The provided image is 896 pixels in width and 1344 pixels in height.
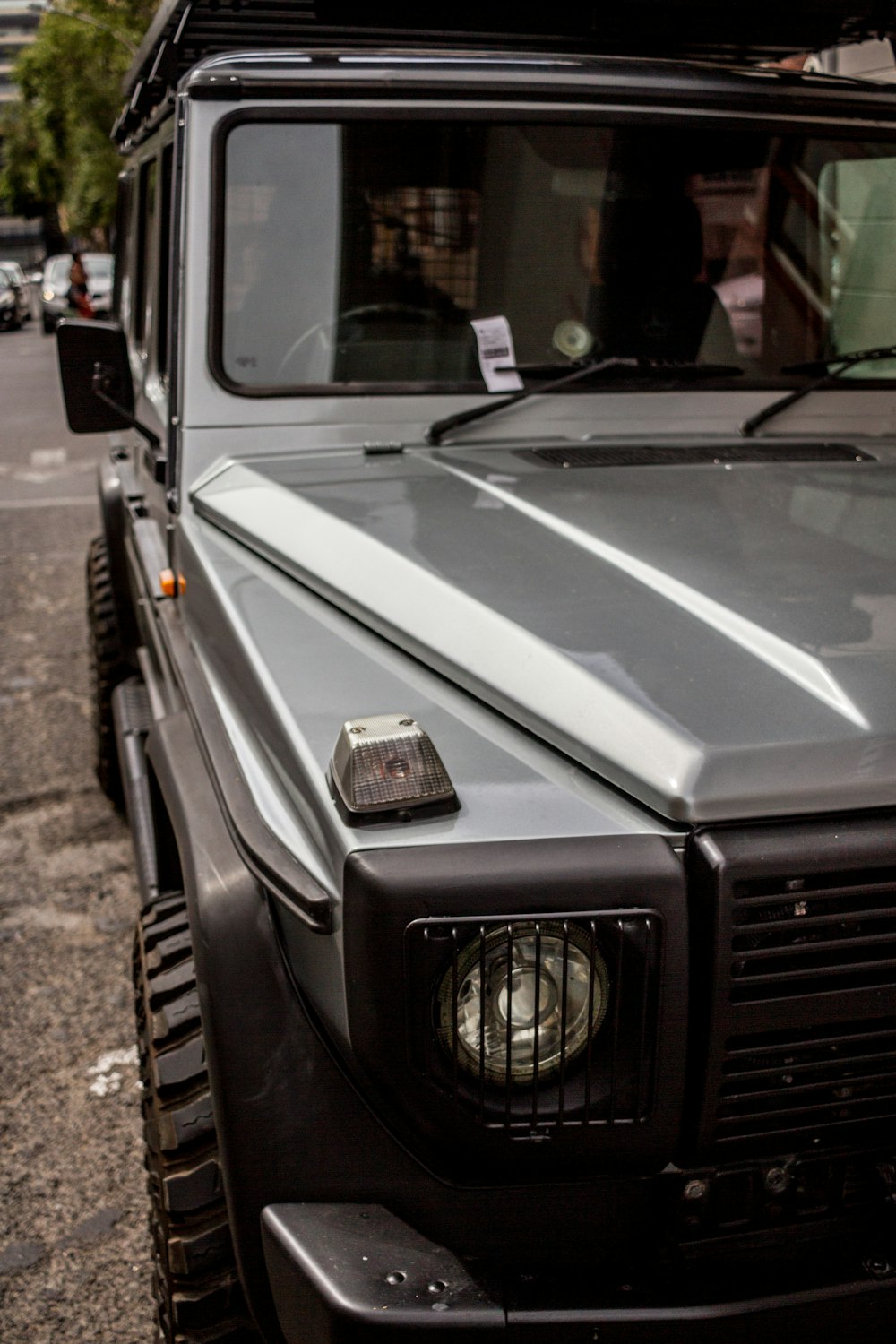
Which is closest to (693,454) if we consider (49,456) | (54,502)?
(54,502)

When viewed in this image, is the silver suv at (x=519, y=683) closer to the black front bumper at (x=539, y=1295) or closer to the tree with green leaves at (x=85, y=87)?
the black front bumper at (x=539, y=1295)

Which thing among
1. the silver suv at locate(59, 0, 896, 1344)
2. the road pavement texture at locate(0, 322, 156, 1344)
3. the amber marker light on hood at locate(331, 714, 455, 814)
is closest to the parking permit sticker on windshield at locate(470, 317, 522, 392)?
the silver suv at locate(59, 0, 896, 1344)

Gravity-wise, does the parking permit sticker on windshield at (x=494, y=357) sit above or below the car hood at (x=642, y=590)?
above

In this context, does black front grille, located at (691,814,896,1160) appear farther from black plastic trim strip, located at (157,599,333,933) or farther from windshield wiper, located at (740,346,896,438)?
windshield wiper, located at (740,346,896,438)

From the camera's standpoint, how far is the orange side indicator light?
107 inches

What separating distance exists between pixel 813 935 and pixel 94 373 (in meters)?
1.96

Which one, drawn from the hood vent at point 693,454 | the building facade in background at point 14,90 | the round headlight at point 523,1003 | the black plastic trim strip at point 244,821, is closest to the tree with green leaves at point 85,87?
the hood vent at point 693,454

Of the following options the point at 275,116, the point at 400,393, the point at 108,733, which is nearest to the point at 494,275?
the point at 400,393

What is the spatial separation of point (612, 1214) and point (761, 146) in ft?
7.46

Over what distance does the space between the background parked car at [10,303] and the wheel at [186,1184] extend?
102 feet

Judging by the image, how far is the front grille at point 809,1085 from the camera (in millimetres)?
1539

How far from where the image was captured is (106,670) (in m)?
4.37

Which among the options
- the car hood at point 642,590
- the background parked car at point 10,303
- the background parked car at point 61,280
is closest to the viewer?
the car hood at point 642,590

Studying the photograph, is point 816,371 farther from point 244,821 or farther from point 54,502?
point 54,502
